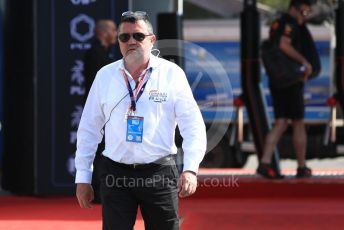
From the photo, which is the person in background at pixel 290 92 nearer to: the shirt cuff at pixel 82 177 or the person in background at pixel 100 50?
the person in background at pixel 100 50

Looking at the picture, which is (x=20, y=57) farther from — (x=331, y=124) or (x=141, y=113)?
(x=331, y=124)

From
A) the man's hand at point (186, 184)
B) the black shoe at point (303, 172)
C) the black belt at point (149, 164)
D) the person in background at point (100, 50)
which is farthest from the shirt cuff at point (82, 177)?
the black shoe at point (303, 172)

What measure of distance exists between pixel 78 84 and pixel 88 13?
66cm

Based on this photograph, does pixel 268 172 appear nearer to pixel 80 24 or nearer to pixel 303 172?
pixel 303 172

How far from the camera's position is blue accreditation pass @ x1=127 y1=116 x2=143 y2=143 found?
4.32m

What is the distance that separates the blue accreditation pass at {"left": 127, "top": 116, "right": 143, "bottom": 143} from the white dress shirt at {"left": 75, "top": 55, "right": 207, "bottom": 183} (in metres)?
0.02

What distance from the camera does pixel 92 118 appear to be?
178 inches

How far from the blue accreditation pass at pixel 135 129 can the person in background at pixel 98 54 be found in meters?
3.17

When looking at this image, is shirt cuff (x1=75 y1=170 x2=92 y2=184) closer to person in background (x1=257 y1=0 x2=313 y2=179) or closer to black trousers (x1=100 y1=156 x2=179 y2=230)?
black trousers (x1=100 y1=156 x2=179 y2=230)

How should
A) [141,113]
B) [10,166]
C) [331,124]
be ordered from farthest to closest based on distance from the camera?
[331,124], [10,166], [141,113]

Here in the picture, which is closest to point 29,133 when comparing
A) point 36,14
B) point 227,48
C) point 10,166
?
point 10,166

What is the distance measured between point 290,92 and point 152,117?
445 cm

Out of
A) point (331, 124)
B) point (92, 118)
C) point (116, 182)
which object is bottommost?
point (331, 124)

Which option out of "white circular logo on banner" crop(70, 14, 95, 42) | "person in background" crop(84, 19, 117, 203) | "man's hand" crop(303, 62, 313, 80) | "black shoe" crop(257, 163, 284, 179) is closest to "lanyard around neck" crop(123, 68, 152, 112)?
"person in background" crop(84, 19, 117, 203)
